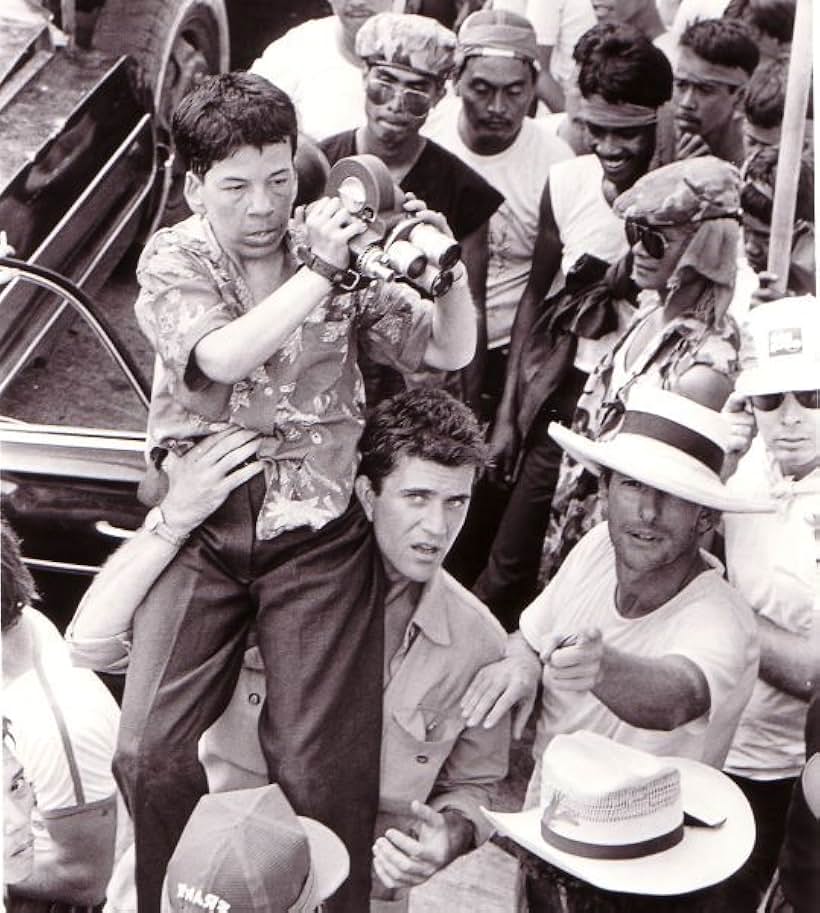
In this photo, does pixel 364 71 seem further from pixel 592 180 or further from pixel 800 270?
pixel 800 270

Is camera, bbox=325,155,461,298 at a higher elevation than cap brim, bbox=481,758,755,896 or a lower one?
higher

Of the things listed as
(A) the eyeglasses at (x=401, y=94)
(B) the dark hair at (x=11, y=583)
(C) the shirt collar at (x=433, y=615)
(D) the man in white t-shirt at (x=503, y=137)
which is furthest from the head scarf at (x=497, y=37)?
(B) the dark hair at (x=11, y=583)

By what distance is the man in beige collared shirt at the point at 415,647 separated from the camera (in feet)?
9.87

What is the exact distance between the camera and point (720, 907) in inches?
122

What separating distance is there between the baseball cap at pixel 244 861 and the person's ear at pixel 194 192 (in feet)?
3.21

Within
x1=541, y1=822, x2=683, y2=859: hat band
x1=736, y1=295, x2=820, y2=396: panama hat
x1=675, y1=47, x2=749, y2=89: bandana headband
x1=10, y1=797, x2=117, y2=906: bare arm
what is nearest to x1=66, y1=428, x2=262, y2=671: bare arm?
x1=10, y1=797, x2=117, y2=906: bare arm

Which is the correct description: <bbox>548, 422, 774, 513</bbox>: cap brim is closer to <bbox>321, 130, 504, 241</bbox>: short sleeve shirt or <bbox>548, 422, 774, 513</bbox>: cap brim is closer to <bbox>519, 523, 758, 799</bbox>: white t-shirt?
<bbox>519, 523, 758, 799</bbox>: white t-shirt

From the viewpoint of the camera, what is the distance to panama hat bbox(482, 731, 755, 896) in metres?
2.88

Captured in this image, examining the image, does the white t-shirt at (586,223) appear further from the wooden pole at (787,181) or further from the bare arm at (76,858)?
the bare arm at (76,858)

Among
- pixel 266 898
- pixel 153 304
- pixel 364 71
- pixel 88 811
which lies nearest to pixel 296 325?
pixel 153 304

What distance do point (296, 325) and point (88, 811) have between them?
1.13m

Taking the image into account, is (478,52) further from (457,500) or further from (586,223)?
(457,500)

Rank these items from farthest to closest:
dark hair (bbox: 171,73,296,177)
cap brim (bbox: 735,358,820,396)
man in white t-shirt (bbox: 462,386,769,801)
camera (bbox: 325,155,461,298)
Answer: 1. cap brim (bbox: 735,358,820,396)
2. man in white t-shirt (bbox: 462,386,769,801)
3. dark hair (bbox: 171,73,296,177)
4. camera (bbox: 325,155,461,298)

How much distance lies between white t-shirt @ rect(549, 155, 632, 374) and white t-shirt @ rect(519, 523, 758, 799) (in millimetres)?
359
